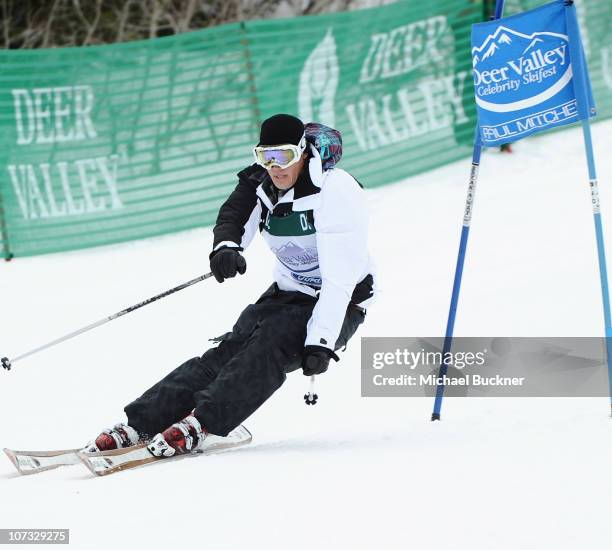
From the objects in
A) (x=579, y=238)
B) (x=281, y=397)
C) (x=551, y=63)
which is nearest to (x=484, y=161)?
(x=579, y=238)

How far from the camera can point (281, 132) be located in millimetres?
4328

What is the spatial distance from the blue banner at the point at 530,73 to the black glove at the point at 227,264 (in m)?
1.20

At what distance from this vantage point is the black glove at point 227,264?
14.4 ft

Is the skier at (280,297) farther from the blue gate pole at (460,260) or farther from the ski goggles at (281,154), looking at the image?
the blue gate pole at (460,260)

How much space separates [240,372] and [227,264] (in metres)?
0.46

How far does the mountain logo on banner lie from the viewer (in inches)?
170

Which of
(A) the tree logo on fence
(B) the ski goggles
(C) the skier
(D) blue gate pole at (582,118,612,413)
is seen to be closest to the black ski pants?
(C) the skier

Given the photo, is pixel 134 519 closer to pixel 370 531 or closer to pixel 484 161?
pixel 370 531

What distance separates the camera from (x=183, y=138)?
361 inches

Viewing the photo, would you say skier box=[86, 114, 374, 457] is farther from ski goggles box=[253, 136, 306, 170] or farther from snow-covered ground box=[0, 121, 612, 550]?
snow-covered ground box=[0, 121, 612, 550]

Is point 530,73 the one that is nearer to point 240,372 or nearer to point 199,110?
point 240,372

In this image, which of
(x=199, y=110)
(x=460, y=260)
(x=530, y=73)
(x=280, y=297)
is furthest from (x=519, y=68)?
(x=199, y=110)

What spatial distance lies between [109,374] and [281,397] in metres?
1.16

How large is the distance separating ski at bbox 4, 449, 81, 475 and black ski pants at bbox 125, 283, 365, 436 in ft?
0.95
